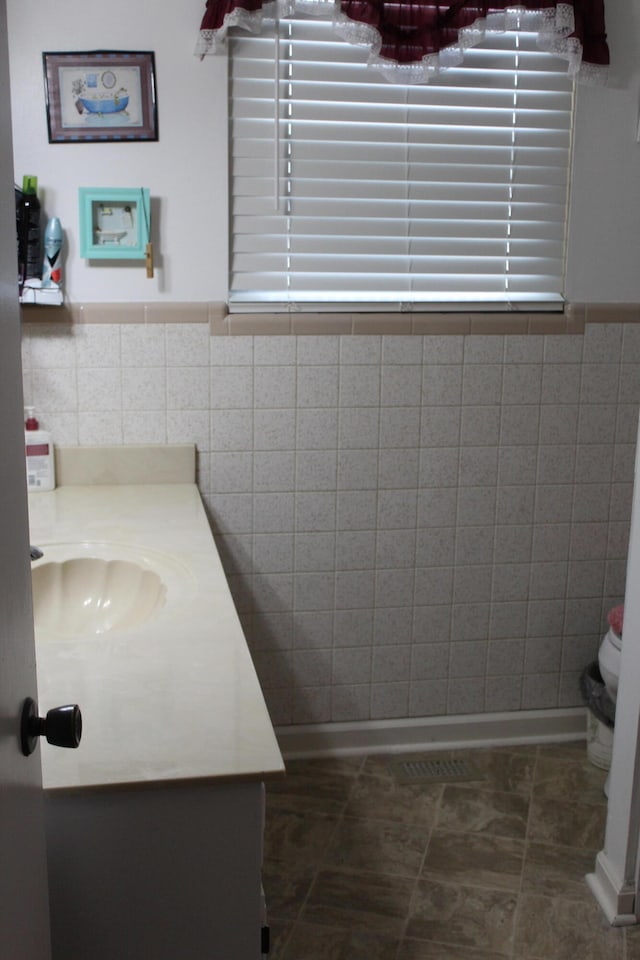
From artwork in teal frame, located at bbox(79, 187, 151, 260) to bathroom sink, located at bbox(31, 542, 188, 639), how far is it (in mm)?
864

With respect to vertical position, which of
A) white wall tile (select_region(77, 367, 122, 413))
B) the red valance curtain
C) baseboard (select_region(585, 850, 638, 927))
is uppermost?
the red valance curtain

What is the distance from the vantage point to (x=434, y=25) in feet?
8.44

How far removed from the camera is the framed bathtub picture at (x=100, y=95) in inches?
98.0

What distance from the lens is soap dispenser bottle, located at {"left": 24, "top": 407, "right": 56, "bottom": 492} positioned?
8.41 feet

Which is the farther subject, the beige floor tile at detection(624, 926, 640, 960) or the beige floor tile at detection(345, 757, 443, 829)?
the beige floor tile at detection(345, 757, 443, 829)

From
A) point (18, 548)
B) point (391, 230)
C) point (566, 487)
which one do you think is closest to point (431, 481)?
point (566, 487)

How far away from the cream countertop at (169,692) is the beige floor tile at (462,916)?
3.21ft

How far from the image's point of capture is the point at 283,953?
83.1 inches

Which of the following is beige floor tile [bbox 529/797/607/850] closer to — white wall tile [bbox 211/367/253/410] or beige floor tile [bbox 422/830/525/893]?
beige floor tile [bbox 422/830/525/893]

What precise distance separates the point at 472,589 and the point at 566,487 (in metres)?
0.42

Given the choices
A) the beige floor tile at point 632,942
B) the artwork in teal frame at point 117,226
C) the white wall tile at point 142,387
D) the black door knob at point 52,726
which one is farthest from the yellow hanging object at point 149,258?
the beige floor tile at point 632,942

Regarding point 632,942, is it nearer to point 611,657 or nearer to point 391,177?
point 611,657

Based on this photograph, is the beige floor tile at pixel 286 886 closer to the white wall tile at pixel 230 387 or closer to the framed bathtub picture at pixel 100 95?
the white wall tile at pixel 230 387

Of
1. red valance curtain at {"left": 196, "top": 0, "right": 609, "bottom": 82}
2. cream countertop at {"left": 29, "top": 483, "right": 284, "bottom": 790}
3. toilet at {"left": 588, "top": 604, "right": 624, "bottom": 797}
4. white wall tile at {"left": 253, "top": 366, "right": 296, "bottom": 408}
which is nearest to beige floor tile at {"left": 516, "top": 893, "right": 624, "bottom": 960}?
toilet at {"left": 588, "top": 604, "right": 624, "bottom": 797}
